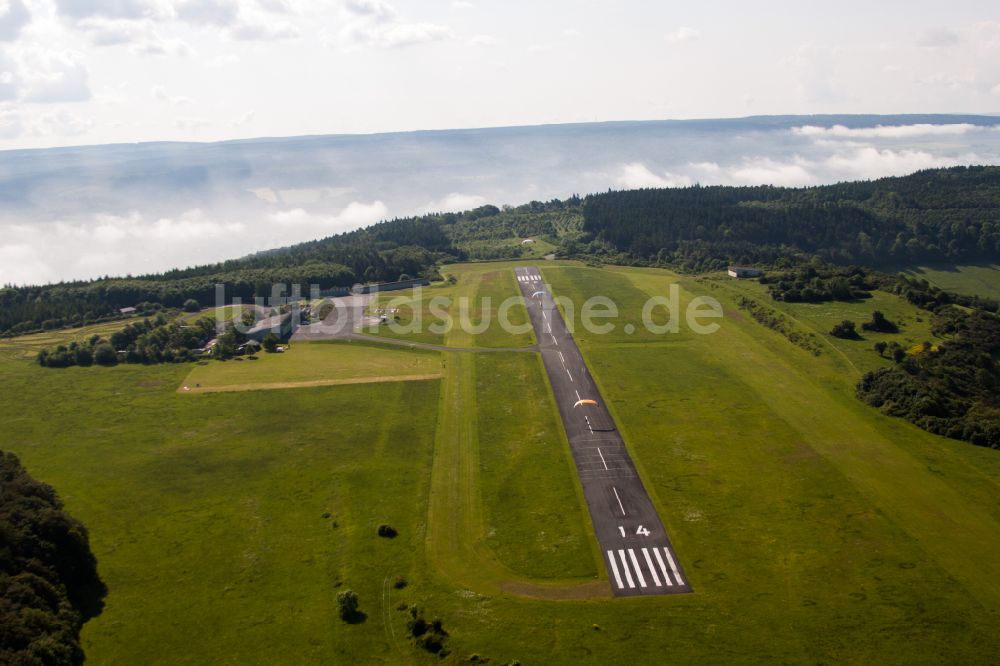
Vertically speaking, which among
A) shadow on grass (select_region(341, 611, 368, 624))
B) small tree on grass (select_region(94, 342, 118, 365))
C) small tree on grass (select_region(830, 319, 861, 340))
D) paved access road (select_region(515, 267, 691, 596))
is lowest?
shadow on grass (select_region(341, 611, 368, 624))

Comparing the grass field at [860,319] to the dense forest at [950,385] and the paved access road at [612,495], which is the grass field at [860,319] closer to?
the dense forest at [950,385]

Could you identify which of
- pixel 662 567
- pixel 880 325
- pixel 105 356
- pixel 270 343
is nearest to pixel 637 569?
pixel 662 567

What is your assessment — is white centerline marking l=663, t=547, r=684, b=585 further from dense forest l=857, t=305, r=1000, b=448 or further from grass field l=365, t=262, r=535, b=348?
grass field l=365, t=262, r=535, b=348

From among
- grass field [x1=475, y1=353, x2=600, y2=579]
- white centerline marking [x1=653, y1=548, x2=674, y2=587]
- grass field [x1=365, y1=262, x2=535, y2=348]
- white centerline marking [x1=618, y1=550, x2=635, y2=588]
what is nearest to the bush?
grass field [x1=365, y1=262, x2=535, y2=348]

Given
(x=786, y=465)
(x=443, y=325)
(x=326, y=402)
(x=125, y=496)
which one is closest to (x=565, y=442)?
(x=786, y=465)

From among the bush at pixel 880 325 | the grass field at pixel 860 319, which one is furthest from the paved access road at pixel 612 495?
the bush at pixel 880 325

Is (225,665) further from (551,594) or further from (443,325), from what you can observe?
(443,325)

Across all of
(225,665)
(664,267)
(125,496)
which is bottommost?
(225,665)

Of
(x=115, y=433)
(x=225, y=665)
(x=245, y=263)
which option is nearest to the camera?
(x=225, y=665)
